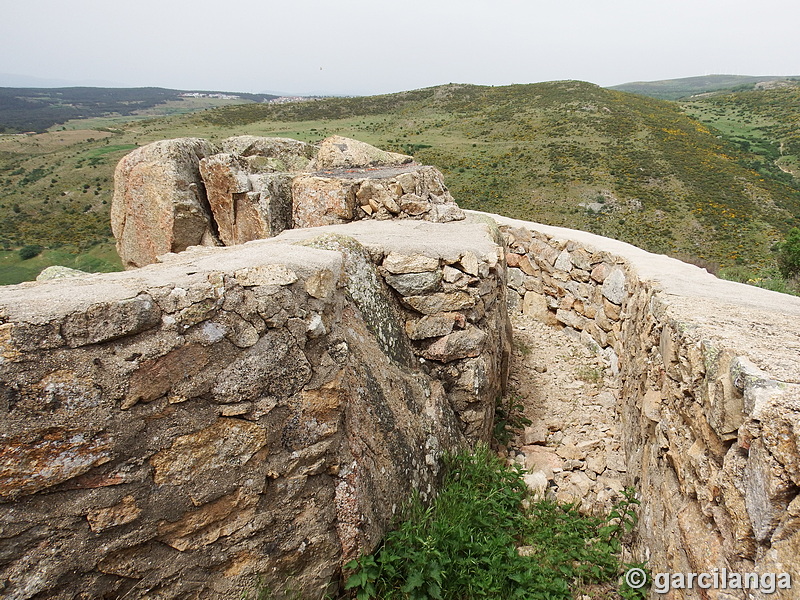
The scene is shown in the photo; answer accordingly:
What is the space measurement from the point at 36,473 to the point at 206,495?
760mm

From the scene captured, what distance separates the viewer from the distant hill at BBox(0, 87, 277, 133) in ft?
214

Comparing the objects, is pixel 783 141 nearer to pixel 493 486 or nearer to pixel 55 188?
pixel 493 486

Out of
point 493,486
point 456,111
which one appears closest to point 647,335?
point 493,486

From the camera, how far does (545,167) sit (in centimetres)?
2652

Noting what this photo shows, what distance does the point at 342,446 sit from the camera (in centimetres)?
292

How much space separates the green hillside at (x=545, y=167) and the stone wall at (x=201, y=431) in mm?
15598

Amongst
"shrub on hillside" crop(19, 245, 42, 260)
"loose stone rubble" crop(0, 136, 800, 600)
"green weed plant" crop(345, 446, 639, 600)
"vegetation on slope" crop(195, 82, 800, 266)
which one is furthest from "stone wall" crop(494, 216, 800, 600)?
"shrub on hillside" crop(19, 245, 42, 260)

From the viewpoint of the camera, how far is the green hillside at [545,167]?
1955cm

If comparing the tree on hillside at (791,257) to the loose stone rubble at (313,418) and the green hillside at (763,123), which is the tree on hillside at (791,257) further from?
the green hillside at (763,123)

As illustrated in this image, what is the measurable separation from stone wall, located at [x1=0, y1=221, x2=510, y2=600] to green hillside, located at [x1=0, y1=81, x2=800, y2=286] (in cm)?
1560

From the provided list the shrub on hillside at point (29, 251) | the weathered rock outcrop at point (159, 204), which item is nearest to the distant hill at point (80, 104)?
the shrub on hillside at point (29, 251)

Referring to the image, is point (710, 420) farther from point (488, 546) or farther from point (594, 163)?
point (594, 163)

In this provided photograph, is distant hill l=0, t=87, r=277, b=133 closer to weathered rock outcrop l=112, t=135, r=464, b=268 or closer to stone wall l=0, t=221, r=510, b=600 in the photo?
weathered rock outcrop l=112, t=135, r=464, b=268

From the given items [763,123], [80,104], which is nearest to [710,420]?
[763,123]
